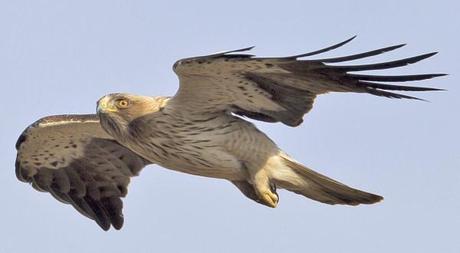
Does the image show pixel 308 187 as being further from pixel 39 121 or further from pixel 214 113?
pixel 39 121

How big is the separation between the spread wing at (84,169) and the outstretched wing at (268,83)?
2201 mm

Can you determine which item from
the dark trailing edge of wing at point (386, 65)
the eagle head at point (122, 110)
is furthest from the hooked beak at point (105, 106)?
the dark trailing edge of wing at point (386, 65)

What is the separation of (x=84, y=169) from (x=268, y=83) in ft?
10.7

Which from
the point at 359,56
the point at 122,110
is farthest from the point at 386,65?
the point at 122,110

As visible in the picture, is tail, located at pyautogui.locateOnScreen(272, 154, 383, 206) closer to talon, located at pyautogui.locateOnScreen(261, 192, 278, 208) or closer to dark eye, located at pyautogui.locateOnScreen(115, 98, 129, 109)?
talon, located at pyautogui.locateOnScreen(261, 192, 278, 208)

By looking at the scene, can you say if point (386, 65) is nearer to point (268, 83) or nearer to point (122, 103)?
point (268, 83)

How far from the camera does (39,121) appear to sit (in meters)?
13.7

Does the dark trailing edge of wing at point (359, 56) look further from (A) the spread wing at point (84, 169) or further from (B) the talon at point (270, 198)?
(A) the spread wing at point (84, 169)

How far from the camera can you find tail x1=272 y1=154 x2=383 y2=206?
12539mm

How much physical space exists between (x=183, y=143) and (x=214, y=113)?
1.69 ft

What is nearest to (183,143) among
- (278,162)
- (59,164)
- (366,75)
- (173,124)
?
(173,124)

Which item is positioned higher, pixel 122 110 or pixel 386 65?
pixel 386 65

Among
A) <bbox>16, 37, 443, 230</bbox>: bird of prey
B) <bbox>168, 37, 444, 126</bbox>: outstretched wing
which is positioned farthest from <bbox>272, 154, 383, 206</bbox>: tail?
<bbox>168, 37, 444, 126</bbox>: outstretched wing

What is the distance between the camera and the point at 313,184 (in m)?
12.6
